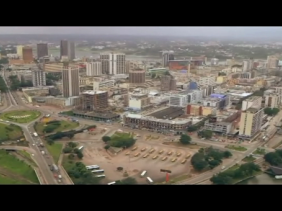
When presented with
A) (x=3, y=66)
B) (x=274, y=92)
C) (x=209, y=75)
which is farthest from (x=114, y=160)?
(x=3, y=66)

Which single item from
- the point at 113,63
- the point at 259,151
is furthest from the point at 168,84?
the point at 259,151

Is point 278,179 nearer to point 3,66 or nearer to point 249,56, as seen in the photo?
point 249,56

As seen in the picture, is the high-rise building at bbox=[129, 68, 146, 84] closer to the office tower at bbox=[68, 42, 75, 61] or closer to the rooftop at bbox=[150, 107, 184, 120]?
the rooftop at bbox=[150, 107, 184, 120]

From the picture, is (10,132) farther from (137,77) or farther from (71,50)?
(71,50)

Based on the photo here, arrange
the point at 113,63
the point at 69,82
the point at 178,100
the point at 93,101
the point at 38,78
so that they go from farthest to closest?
the point at 113,63, the point at 38,78, the point at 69,82, the point at 178,100, the point at 93,101

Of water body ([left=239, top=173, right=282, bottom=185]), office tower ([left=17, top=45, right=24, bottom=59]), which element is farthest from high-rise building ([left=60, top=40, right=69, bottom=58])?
water body ([left=239, top=173, right=282, bottom=185])
